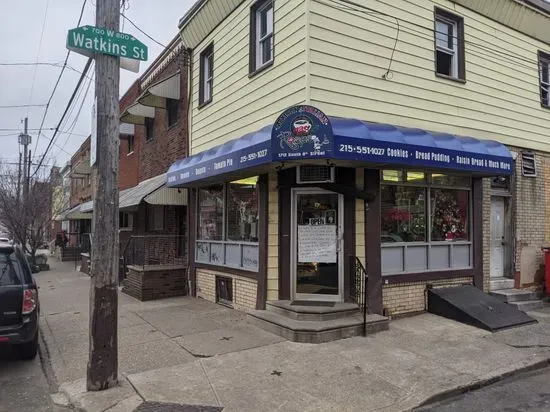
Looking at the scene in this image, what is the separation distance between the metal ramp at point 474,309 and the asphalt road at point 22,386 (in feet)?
21.6

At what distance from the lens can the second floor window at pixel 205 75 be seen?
38.1 ft

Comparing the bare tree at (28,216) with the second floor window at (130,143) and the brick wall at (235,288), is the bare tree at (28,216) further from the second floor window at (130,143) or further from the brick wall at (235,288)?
the brick wall at (235,288)

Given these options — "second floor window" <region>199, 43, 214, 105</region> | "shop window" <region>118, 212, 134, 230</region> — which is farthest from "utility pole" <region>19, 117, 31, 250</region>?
"second floor window" <region>199, 43, 214, 105</region>

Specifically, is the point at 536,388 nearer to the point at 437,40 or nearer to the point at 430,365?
the point at 430,365

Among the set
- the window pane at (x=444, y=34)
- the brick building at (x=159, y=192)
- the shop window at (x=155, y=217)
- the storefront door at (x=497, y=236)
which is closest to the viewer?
the window pane at (x=444, y=34)

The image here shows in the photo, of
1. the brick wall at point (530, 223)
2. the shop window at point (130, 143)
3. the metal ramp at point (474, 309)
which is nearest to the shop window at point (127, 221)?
the shop window at point (130, 143)

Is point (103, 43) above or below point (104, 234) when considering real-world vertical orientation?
above

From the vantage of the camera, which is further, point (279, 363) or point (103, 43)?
point (279, 363)

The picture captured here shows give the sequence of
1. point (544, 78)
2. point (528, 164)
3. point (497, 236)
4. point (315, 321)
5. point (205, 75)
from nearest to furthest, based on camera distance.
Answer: point (315, 321)
point (497, 236)
point (528, 164)
point (205, 75)
point (544, 78)

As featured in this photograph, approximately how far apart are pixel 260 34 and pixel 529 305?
7.91 meters

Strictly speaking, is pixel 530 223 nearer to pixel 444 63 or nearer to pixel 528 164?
pixel 528 164

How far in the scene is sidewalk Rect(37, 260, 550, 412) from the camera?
5.05 m

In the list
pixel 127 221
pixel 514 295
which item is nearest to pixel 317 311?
pixel 514 295

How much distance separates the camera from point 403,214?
9016mm
